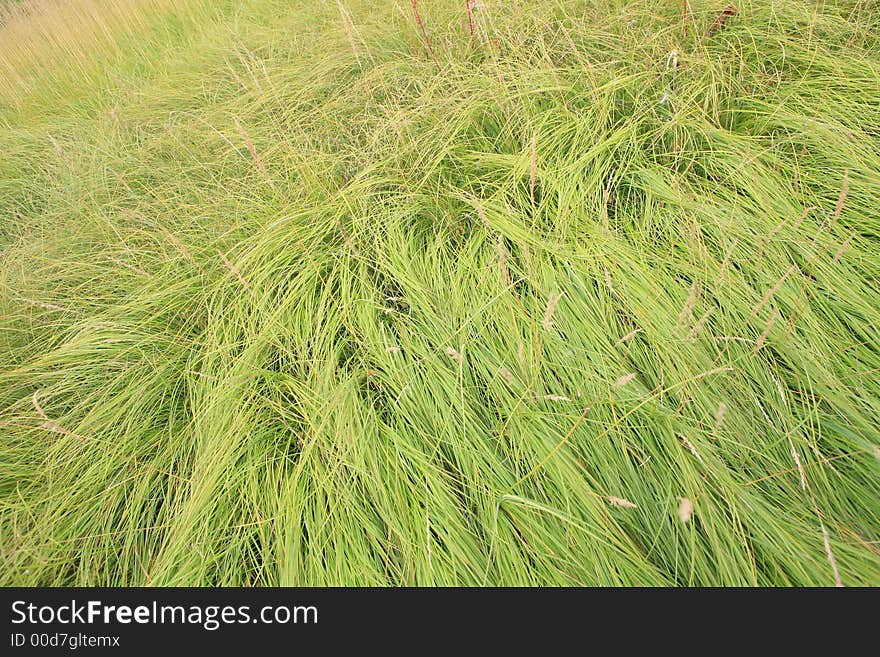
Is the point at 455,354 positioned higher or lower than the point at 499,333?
higher

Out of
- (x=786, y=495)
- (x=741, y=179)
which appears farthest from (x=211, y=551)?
(x=741, y=179)

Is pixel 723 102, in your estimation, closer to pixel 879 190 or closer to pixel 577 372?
pixel 879 190

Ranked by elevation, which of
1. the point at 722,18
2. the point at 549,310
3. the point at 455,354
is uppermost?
the point at 722,18

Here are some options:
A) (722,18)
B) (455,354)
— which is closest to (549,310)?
(455,354)

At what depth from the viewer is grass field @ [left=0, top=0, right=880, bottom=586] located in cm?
112

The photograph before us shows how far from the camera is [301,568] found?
3.85 feet

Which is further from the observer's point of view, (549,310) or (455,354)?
(455,354)

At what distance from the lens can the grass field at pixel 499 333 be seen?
1.12 metres

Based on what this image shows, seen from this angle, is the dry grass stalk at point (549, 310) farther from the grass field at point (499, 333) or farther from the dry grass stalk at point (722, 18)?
the dry grass stalk at point (722, 18)

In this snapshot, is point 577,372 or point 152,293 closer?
point 577,372

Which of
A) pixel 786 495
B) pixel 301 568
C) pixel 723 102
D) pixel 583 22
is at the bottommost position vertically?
pixel 786 495

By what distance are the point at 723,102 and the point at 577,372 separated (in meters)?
1.26

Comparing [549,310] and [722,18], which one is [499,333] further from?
[722,18]

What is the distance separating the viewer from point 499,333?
4.50ft
